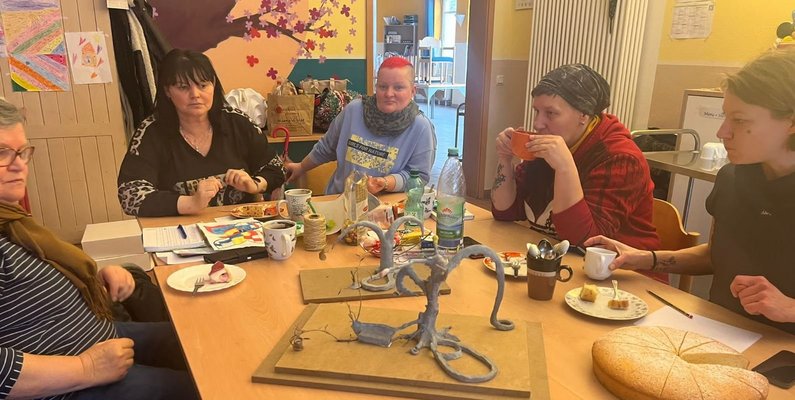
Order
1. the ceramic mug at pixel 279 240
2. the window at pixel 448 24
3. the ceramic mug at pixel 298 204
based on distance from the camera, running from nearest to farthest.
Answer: the ceramic mug at pixel 279 240
the ceramic mug at pixel 298 204
the window at pixel 448 24

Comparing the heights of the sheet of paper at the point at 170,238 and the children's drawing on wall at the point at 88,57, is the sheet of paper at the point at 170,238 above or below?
below

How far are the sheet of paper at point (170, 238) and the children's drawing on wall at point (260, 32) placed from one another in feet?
6.98

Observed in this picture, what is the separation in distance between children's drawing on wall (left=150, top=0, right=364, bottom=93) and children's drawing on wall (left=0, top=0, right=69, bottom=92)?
22.3 inches

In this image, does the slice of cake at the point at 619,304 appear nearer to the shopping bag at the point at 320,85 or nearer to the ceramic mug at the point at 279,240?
the ceramic mug at the point at 279,240

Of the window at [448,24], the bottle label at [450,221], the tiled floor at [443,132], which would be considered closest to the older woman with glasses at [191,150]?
the bottle label at [450,221]

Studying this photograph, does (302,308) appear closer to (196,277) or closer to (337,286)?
(337,286)

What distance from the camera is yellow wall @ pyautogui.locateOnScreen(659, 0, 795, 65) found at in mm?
3230

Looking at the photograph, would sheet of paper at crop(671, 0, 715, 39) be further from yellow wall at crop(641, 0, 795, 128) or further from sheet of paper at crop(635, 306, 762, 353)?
sheet of paper at crop(635, 306, 762, 353)

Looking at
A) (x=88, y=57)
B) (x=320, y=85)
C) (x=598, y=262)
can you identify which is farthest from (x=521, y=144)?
(x=88, y=57)

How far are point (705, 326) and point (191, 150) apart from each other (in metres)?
1.90

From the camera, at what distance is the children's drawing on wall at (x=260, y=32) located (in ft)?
11.6

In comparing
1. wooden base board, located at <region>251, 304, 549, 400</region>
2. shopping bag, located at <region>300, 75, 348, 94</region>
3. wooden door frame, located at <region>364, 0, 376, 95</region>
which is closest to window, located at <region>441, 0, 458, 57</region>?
wooden door frame, located at <region>364, 0, 376, 95</region>

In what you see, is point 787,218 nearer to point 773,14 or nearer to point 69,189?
point 773,14

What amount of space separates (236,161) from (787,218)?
1.93 metres
